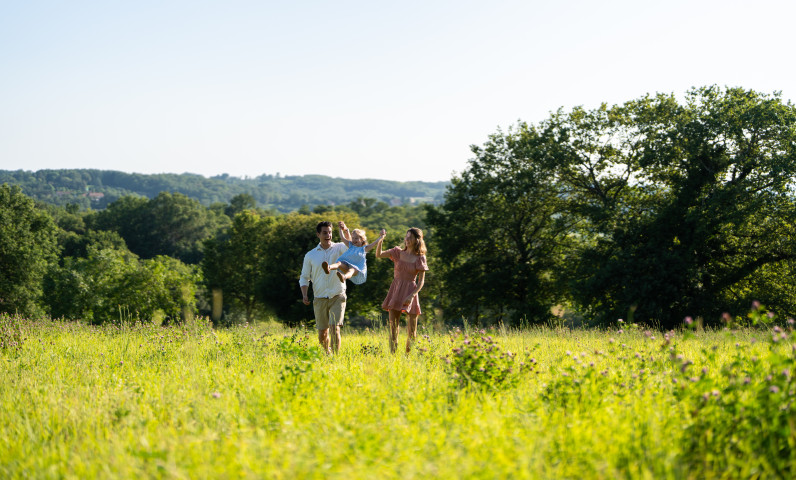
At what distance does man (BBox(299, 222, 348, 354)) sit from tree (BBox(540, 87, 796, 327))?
16042 millimetres

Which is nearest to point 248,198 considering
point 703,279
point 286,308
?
point 286,308

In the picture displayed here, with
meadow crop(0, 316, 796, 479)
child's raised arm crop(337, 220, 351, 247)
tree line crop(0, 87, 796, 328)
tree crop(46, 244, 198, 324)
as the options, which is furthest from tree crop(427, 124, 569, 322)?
tree crop(46, 244, 198, 324)

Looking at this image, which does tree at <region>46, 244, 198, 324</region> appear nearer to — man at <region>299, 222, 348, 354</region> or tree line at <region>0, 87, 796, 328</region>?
tree line at <region>0, 87, 796, 328</region>

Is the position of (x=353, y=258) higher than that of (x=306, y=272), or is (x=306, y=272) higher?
(x=353, y=258)

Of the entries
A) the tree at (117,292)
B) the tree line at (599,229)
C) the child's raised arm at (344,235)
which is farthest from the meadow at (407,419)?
the tree at (117,292)

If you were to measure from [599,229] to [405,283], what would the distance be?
57.1 feet

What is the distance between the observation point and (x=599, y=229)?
2348cm

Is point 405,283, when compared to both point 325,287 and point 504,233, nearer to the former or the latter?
point 325,287

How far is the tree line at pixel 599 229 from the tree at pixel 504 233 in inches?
2.7

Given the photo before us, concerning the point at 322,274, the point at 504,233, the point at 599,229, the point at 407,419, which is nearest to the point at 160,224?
the point at 504,233

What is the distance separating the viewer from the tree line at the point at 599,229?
21.3 meters

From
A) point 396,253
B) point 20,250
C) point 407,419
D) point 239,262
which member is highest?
point 396,253

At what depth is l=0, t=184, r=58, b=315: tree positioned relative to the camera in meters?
33.5

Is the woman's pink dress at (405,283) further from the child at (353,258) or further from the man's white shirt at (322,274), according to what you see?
the man's white shirt at (322,274)
